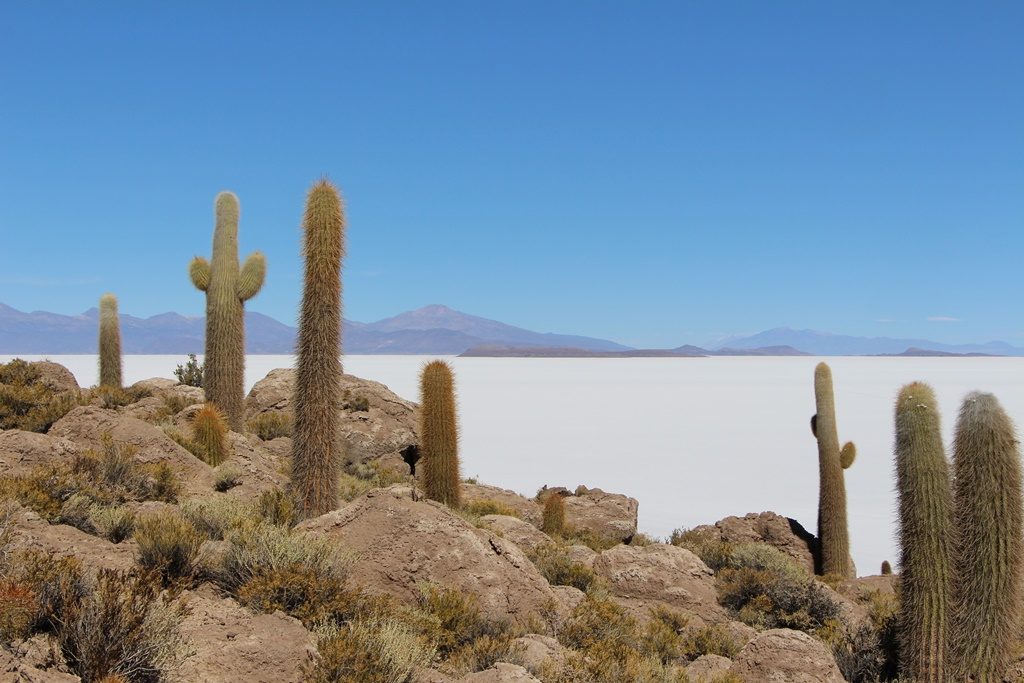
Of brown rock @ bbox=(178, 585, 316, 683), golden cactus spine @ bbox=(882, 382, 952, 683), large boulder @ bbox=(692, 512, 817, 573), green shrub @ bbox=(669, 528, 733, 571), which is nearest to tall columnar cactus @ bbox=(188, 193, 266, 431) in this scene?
green shrub @ bbox=(669, 528, 733, 571)

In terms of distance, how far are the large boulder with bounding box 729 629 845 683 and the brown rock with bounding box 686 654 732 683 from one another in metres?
0.10

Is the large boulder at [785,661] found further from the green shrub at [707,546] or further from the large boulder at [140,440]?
the large boulder at [140,440]

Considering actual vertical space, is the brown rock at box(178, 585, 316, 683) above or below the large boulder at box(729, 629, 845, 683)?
above

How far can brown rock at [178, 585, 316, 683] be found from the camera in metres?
4.82

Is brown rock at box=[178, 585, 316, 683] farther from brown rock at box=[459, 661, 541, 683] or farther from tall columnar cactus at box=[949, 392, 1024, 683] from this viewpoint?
tall columnar cactus at box=[949, 392, 1024, 683]

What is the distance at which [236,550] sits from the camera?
6.19 metres

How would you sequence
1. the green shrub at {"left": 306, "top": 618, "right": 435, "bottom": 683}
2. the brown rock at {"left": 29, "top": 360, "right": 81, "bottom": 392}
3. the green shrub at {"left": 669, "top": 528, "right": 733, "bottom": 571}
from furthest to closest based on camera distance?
1. the brown rock at {"left": 29, "top": 360, "right": 81, "bottom": 392}
2. the green shrub at {"left": 669, "top": 528, "right": 733, "bottom": 571}
3. the green shrub at {"left": 306, "top": 618, "right": 435, "bottom": 683}

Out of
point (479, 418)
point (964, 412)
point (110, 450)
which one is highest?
point (964, 412)

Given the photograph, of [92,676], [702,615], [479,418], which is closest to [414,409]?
[702,615]

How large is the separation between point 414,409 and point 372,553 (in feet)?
37.7

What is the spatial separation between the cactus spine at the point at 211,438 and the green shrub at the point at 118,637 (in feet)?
24.1

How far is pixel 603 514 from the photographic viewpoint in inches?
642

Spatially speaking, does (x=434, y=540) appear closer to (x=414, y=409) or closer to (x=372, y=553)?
(x=372, y=553)

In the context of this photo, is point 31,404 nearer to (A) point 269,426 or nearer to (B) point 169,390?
(A) point 269,426
